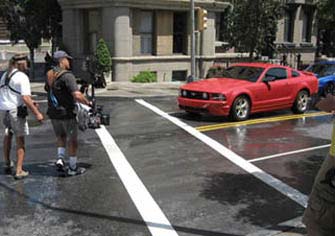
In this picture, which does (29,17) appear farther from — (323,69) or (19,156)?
(19,156)

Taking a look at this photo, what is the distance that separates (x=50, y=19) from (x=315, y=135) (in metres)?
19.4

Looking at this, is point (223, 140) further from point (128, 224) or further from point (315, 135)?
point (128, 224)

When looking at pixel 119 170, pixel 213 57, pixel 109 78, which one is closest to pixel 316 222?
pixel 119 170

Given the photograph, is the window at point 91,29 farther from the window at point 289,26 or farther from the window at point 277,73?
the window at point 289,26

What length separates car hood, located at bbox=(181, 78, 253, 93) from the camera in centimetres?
1324

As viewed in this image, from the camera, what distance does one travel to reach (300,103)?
15.1 meters

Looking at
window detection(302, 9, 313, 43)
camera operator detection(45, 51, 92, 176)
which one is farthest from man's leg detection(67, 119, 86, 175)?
window detection(302, 9, 313, 43)

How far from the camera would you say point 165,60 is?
25609 mm

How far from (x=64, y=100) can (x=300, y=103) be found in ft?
29.8

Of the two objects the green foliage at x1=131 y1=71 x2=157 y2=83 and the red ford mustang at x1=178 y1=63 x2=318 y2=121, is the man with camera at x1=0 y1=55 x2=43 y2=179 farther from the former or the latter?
the green foliage at x1=131 y1=71 x2=157 y2=83

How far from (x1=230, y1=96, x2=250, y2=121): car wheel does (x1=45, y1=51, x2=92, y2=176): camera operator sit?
19.7 ft

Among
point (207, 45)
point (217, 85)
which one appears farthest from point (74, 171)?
point (207, 45)

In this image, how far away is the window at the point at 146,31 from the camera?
81.9 feet

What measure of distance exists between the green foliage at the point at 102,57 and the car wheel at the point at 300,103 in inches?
405
